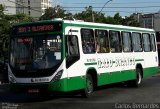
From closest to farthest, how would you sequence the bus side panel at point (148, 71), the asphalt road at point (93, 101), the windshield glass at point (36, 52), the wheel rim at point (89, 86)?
the asphalt road at point (93, 101), the windshield glass at point (36, 52), the wheel rim at point (89, 86), the bus side panel at point (148, 71)

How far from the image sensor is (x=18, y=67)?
1567 centimetres

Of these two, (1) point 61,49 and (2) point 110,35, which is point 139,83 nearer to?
(2) point 110,35

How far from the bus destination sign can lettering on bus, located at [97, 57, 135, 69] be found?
2902 millimetres

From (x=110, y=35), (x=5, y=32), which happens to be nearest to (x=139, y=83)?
(x=110, y=35)

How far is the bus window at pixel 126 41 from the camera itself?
66.6 feet

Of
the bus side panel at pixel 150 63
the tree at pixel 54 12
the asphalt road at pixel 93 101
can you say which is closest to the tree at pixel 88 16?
the tree at pixel 54 12

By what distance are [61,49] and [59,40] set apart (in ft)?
1.05

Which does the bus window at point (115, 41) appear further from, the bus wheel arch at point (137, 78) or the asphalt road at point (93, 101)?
the bus wheel arch at point (137, 78)

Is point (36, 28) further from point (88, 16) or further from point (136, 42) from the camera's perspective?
point (88, 16)

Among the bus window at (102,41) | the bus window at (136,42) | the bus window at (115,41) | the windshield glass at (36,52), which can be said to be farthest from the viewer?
the bus window at (136,42)

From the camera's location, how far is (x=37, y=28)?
1573cm

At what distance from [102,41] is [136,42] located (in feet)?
12.8

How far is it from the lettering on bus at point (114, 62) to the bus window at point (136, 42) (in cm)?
67

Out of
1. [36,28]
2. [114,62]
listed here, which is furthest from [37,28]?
[114,62]
